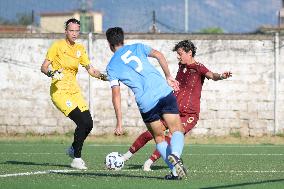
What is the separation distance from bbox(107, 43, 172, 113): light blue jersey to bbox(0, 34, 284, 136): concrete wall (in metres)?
13.3

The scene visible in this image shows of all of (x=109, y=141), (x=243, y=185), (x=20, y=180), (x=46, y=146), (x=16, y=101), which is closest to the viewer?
(x=243, y=185)

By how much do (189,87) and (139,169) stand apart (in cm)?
159

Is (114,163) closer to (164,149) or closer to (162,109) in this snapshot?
(164,149)

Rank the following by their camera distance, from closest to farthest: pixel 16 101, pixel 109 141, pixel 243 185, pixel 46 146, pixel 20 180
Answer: pixel 243 185, pixel 20 180, pixel 46 146, pixel 109 141, pixel 16 101

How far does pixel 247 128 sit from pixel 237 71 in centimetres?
156

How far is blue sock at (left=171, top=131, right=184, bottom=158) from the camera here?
41.0 ft

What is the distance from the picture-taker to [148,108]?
12648mm

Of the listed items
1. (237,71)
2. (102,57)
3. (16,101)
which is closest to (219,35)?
(237,71)

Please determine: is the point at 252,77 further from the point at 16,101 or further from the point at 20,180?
the point at 20,180

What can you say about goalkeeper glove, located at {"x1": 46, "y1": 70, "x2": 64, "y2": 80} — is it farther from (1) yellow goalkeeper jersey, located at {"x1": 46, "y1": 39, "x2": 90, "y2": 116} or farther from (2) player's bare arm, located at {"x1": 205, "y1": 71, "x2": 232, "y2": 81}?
(2) player's bare arm, located at {"x1": 205, "y1": 71, "x2": 232, "y2": 81}

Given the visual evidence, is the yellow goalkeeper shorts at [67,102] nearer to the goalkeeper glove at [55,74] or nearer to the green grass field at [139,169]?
the goalkeeper glove at [55,74]

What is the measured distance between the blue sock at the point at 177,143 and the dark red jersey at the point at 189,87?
2756 mm

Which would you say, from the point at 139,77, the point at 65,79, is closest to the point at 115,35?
the point at 139,77

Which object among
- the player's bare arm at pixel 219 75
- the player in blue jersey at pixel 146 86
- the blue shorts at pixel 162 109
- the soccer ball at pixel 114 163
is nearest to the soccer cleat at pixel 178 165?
the player in blue jersey at pixel 146 86
